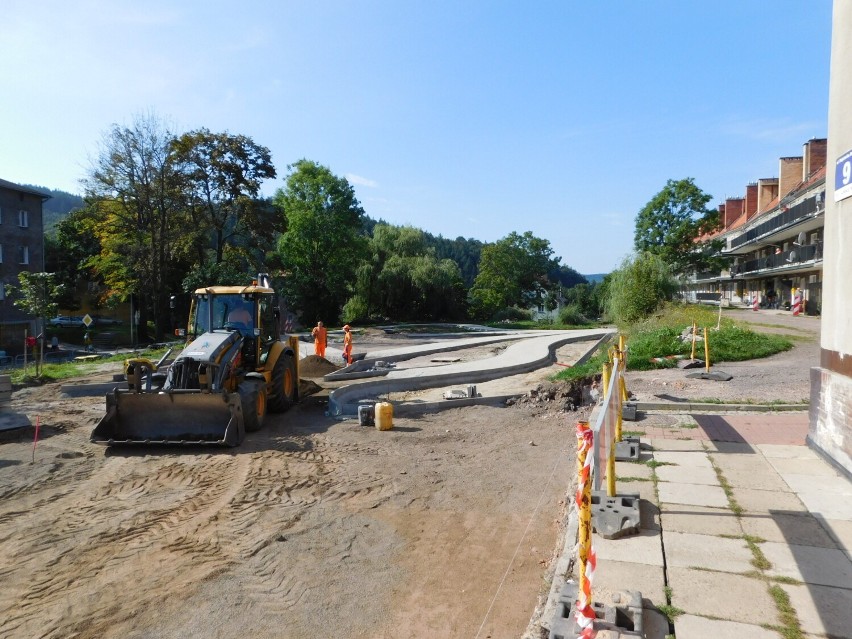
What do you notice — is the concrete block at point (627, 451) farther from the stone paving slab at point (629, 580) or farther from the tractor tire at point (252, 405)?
the tractor tire at point (252, 405)

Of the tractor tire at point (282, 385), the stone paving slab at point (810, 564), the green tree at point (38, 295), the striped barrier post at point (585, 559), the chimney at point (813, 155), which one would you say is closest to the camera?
the striped barrier post at point (585, 559)

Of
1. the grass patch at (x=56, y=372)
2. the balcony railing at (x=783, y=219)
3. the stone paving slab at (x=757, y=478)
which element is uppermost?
the balcony railing at (x=783, y=219)

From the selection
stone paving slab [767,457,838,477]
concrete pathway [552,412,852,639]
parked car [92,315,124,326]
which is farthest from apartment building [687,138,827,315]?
parked car [92,315,124,326]

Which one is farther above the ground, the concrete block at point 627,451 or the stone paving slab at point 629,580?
the concrete block at point 627,451

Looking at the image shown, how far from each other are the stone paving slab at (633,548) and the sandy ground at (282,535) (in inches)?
22.4

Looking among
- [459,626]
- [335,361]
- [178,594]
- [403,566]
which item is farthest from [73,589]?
→ [335,361]

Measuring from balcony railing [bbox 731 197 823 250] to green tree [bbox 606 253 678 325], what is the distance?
25.2ft

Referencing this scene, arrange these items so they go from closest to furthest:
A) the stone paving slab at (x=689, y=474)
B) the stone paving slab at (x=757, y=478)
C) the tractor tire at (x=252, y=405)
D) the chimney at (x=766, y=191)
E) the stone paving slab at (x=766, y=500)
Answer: the stone paving slab at (x=766, y=500)
the stone paving slab at (x=757, y=478)
the stone paving slab at (x=689, y=474)
the tractor tire at (x=252, y=405)
the chimney at (x=766, y=191)

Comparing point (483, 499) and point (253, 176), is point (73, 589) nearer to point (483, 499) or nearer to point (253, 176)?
point (483, 499)

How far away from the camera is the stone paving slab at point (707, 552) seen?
437 centimetres

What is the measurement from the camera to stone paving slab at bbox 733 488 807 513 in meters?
5.38

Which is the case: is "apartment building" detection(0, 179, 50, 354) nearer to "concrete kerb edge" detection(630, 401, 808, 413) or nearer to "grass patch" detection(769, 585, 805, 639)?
"concrete kerb edge" detection(630, 401, 808, 413)

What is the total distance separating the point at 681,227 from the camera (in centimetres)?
4606

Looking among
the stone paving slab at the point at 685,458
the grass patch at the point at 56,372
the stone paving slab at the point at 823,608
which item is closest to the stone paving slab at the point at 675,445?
the stone paving slab at the point at 685,458
